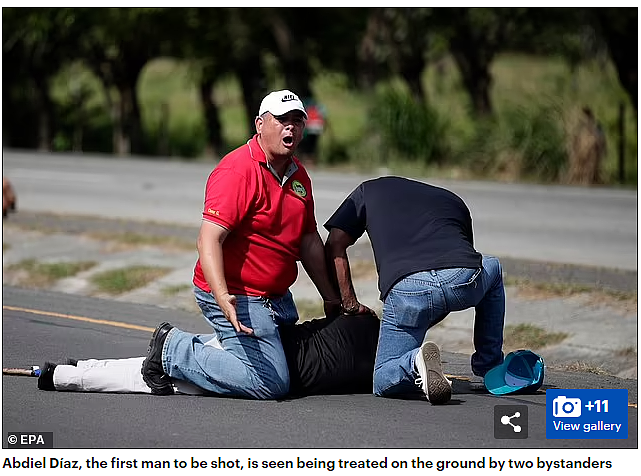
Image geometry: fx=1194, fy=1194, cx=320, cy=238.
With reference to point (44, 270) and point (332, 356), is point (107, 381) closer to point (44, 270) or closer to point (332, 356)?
point (332, 356)

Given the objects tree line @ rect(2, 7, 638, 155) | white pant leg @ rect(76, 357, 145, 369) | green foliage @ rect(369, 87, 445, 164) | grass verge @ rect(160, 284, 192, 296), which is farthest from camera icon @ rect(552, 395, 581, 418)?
tree line @ rect(2, 7, 638, 155)

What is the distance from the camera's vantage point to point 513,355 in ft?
22.6

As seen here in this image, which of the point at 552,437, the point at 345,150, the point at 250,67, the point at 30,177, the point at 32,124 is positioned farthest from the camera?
the point at 32,124

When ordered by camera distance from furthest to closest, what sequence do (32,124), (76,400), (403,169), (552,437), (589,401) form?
1. (32,124)
2. (403,169)
3. (76,400)
4. (589,401)
5. (552,437)

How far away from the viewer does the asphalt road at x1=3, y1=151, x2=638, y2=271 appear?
13.8 m

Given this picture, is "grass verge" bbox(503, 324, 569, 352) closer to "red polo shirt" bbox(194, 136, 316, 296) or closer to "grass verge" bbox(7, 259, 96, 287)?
"red polo shirt" bbox(194, 136, 316, 296)

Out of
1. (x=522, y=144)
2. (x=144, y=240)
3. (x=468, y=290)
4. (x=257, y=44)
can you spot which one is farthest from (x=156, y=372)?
(x=257, y=44)

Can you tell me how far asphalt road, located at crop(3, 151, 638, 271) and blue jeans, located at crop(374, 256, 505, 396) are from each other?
5621 millimetres

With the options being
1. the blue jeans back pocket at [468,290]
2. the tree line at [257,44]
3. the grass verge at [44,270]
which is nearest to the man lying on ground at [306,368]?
the blue jeans back pocket at [468,290]

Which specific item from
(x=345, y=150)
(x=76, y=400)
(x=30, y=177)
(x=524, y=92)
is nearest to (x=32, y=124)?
(x=345, y=150)

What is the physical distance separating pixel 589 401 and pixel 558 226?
9.70m

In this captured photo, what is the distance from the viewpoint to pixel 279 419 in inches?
245

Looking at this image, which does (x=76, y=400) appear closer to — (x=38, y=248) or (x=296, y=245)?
(x=296, y=245)

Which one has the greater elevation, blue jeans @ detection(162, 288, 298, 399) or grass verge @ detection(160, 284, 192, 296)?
blue jeans @ detection(162, 288, 298, 399)
